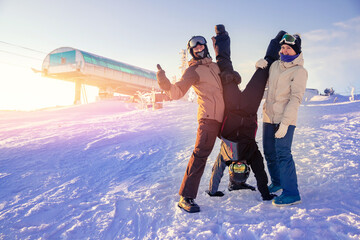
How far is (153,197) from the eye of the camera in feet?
9.51

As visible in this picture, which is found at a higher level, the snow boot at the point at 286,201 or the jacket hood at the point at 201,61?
the jacket hood at the point at 201,61

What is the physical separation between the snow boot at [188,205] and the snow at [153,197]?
0.19ft

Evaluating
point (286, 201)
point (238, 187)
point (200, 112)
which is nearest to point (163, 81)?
point (200, 112)

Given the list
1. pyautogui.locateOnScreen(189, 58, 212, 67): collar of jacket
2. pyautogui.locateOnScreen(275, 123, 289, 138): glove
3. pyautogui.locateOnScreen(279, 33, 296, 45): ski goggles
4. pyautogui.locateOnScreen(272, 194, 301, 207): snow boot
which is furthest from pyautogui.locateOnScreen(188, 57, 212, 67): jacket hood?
pyautogui.locateOnScreen(272, 194, 301, 207): snow boot

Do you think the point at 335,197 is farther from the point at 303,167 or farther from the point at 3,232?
the point at 3,232

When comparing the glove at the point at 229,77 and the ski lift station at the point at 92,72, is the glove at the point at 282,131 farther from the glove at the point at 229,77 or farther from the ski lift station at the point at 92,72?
the ski lift station at the point at 92,72

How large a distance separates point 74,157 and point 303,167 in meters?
4.40

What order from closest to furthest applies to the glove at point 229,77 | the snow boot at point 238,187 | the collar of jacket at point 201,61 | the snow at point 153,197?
the snow at point 153,197
the glove at point 229,77
the collar of jacket at point 201,61
the snow boot at point 238,187

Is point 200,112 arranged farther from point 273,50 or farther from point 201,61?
point 273,50

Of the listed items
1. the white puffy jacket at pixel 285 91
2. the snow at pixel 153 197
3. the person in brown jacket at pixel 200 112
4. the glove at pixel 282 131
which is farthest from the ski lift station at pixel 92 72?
the glove at pixel 282 131

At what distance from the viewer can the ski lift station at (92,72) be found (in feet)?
90.6

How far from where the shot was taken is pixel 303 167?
3.55m

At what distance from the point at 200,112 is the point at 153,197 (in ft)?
4.05

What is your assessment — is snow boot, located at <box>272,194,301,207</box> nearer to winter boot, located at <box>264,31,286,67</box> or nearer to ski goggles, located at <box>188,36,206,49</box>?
winter boot, located at <box>264,31,286,67</box>
